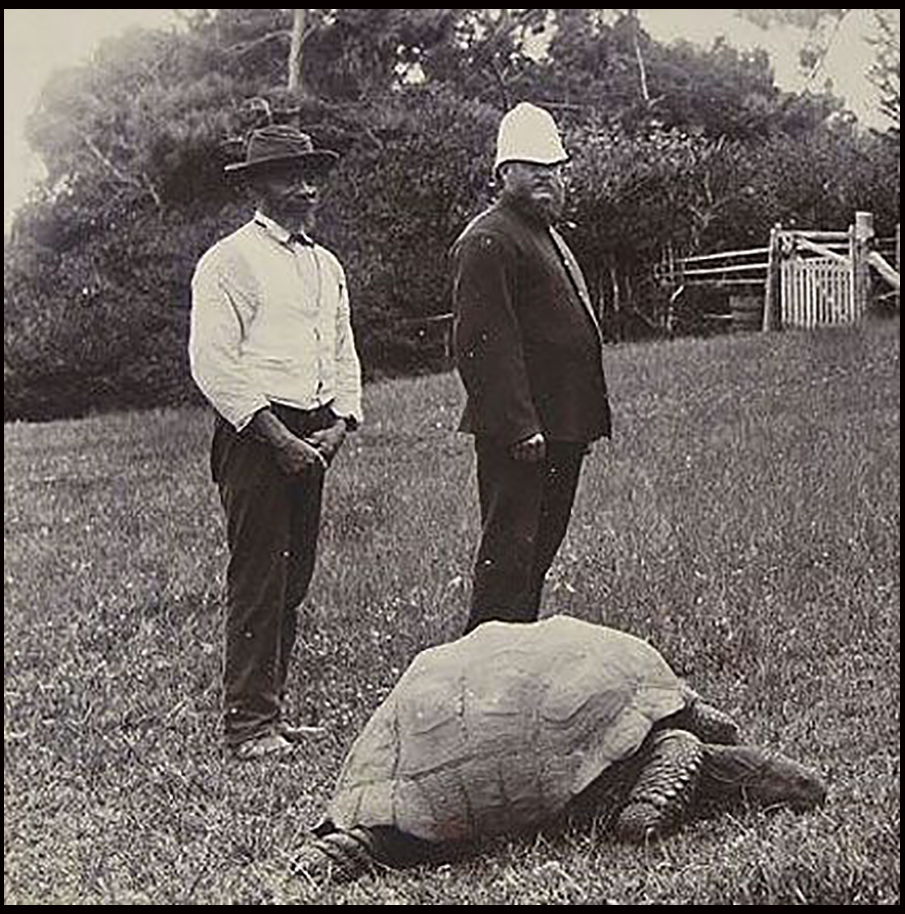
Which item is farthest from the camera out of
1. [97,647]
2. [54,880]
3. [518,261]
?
[97,647]

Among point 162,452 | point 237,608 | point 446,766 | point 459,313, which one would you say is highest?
point 459,313

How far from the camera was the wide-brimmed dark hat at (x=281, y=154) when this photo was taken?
271 cm

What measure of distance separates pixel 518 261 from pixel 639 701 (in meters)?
0.62

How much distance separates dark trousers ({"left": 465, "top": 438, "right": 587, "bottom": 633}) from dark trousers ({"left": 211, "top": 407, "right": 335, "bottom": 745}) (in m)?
0.27

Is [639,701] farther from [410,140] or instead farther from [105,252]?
[105,252]

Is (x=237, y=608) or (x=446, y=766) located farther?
(x=237, y=608)

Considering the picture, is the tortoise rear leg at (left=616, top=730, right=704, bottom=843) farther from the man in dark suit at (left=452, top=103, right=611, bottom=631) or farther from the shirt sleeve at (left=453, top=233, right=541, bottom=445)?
the shirt sleeve at (left=453, top=233, right=541, bottom=445)

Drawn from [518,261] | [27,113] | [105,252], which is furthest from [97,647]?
[518,261]

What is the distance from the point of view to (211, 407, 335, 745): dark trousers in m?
2.74

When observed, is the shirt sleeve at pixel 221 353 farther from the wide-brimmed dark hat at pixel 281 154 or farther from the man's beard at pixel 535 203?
the man's beard at pixel 535 203

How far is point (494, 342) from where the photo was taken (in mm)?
2543

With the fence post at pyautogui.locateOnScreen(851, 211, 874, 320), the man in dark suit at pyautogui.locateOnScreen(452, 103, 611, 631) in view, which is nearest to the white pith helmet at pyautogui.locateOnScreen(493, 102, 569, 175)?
the man in dark suit at pyautogui.locateOnScreen(452, 103, 611, 631)

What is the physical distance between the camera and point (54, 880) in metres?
2.93

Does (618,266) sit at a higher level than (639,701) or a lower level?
higher
